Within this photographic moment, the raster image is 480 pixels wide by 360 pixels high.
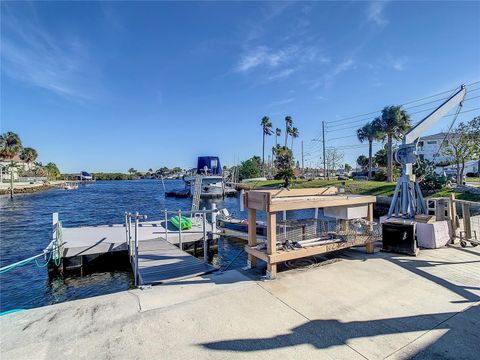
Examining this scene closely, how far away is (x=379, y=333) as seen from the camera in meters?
2.85

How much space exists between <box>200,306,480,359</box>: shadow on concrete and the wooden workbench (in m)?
1.41

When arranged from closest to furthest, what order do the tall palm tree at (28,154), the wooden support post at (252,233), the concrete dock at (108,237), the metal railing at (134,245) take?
the wooden support post at (252,233)
the metal railing at (134,245)
the concrete dock at (108,237)
the tall palm tree at (28,154)

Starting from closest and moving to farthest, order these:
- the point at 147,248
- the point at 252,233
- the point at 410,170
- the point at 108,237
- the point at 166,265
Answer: the point at 252,233 → the point at 166,265 → the point at 410,170 → the point at 147,248 → the point at 108,237

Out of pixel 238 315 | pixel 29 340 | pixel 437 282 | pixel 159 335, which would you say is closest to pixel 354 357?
pixel 238 315

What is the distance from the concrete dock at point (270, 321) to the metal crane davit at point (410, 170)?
2755mm

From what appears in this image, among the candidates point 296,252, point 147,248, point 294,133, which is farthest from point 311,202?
point 294,133

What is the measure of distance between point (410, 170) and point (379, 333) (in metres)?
5.72

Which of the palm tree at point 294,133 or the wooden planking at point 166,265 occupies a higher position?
the palm tree at point 294,133

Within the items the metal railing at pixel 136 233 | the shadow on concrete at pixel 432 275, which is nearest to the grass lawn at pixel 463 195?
the shadow on concrete at pixel 432 275

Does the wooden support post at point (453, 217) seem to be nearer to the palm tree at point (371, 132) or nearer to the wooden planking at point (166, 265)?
the wooden planking at point (166, 265)

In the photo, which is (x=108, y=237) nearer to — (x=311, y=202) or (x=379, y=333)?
(x=311, y=202)

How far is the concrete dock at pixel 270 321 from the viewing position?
2586 mm

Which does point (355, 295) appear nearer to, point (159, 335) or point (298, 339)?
point (298, 339)

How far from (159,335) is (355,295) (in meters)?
2.67
